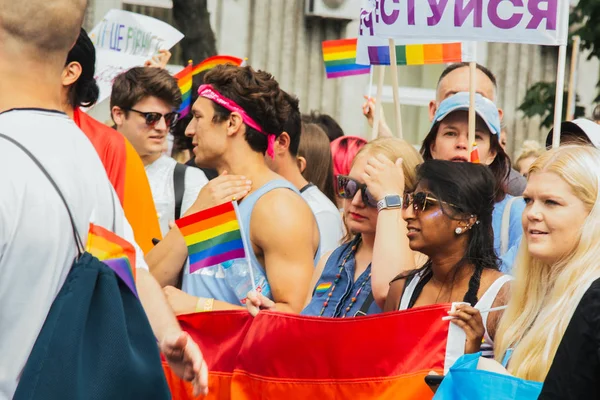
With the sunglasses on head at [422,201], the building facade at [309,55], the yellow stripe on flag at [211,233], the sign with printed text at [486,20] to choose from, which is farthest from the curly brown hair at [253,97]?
the building facade at [309,55]

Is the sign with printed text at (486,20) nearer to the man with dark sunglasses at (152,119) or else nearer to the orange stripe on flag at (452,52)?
the orange stripe on flag at (452,52)

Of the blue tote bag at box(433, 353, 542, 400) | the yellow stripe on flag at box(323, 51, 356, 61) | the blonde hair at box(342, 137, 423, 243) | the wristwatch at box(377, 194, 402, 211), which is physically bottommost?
the blue tote bag at box(433, 353, 542, 400)

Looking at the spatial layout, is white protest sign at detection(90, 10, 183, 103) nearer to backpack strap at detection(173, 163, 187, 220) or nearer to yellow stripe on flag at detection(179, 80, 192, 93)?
yellow stripe on flag at detection(179, 80, 192, 93)

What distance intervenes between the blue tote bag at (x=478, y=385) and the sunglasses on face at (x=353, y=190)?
1.53 metres

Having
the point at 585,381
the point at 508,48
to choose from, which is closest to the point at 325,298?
the point at 585,381

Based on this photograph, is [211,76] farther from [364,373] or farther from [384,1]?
[364,373]

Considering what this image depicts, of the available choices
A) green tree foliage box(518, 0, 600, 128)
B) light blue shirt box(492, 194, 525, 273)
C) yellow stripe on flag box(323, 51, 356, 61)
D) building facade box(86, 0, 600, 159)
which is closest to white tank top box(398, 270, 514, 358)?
light blue shirt box(492, 194, 525, 273)

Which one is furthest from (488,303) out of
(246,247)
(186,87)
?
(186,87)

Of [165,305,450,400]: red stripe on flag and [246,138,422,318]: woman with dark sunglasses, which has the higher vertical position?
[246,138,422,318]: woman with dark sunglasses

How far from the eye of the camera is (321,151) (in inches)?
295

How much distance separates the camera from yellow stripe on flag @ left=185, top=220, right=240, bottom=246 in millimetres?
5094

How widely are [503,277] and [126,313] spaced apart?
1813 mm

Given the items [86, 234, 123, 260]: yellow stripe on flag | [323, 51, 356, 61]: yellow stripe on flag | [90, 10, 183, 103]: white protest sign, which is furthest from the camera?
[323, 51, 356, 61]: yellow stripe on flag

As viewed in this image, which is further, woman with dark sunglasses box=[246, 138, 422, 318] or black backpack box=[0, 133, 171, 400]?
woman with dark sunglasses box=[246, 138, 422, 318]
